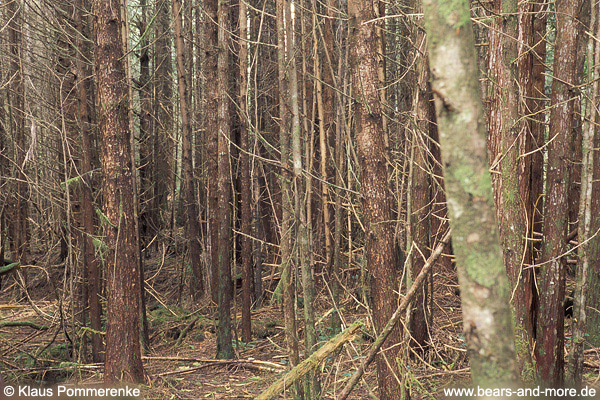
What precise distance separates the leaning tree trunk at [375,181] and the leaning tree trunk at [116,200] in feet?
10.0

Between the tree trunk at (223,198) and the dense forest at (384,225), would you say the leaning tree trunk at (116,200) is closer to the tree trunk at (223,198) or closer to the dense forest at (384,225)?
the dense forest at (384,225)

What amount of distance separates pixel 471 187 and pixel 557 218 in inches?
182

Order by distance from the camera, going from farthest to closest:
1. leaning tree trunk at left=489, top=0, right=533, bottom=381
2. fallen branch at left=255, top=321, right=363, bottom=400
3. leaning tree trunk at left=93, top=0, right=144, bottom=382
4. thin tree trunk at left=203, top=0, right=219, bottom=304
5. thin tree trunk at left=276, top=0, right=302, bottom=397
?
thin tree trunk at left=203, top=0, right=219, bottom=304 < leaning tree trunk at left=93, top=0, right=144, bottom=382 < thin tree trunk at left=276, top=0, right=302, bottom=397 < leaning tree trunk at left=489, top=0, right=533, bottom=381 < fallen branch at left=255, top=321, right=363, bottom=400

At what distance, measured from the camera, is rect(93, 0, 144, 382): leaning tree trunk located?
6320 mm

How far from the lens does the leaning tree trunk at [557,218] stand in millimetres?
5777

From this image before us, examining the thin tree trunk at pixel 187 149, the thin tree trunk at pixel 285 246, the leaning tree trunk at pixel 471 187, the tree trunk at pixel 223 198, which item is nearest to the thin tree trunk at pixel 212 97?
the tree trunk at pixel 223 198

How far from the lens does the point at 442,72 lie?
6.15 ft

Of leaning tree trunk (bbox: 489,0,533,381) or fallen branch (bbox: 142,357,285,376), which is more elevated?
leaning tree trunk (bbox: 489,0,533,381)

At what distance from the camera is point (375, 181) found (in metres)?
5.11

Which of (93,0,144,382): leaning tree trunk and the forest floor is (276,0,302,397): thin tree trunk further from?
(93,0,144,382): leaning tree trunk

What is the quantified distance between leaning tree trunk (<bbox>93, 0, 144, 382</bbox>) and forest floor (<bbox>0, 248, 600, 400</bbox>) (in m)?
0.70

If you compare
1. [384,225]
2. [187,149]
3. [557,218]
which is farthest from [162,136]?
[557,218]

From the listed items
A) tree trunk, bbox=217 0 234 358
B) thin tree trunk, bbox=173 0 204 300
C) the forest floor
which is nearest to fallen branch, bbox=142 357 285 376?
the forest floor

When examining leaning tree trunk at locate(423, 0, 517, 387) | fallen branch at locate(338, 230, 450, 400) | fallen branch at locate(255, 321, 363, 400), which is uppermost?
leaning tree trunk at locate(423, 0, 517, 387)
